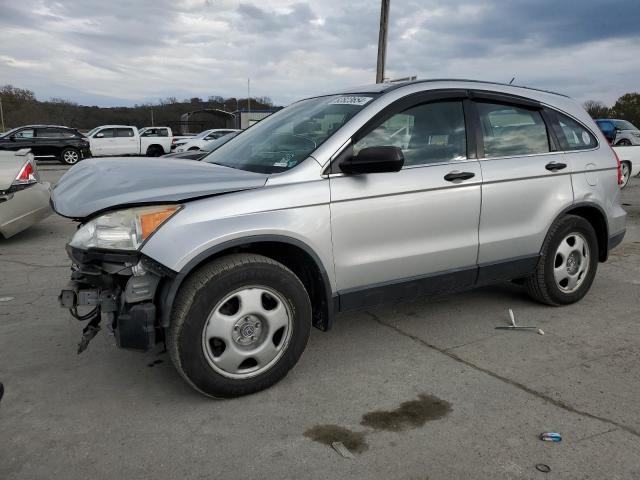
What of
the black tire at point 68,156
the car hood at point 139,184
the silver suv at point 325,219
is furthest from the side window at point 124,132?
the car hood at point 139,184

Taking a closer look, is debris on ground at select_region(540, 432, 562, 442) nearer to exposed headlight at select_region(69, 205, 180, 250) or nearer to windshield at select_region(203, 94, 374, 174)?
windshield at select_region(203, 94, 374, 174)

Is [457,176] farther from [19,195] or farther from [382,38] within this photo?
[382,38]

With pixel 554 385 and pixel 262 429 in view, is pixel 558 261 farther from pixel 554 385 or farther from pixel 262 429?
pixel 262 429

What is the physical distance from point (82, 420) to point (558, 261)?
3674mm

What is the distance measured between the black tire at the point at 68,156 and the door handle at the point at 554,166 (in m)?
22.4

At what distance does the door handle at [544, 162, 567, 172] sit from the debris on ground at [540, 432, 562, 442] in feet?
7.26

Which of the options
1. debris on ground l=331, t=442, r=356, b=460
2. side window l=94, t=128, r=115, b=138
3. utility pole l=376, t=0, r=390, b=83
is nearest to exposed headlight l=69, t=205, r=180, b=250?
debris on ground l=331, t=442, r=356, b=460

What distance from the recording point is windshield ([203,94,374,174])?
334 centimetres

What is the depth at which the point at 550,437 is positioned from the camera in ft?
8.65

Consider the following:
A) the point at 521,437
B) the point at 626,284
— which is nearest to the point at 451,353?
the point at 521,437

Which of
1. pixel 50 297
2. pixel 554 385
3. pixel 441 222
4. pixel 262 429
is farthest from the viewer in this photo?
pixel 50 297

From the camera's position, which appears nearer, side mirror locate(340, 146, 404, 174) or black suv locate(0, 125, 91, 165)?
side mirror locate(340, 146, 404, 174)

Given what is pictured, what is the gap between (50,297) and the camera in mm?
4828

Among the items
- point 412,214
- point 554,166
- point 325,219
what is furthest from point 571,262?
point 325,219
